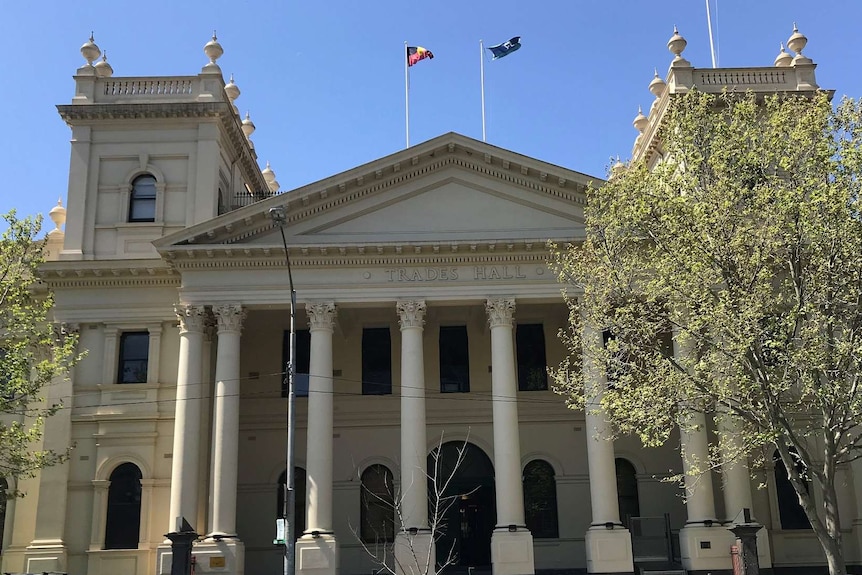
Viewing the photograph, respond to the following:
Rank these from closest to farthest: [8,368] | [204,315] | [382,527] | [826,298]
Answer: [826,298] < [8,368] < [204,315] < [382,527]

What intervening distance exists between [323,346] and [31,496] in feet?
36.2

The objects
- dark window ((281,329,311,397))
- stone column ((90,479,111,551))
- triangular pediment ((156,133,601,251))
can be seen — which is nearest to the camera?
stone column ((90,479,111,551))

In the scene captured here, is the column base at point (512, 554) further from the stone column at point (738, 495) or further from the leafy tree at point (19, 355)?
the leafy tree at point (19, 355)

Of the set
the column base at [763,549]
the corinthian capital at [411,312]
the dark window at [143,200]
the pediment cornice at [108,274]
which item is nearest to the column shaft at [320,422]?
the corinthian capital at [411,312]

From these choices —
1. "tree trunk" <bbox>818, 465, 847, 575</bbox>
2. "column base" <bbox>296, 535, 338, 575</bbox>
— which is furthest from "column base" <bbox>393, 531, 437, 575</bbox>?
"tree trunk" <bbox>818, 465, 847, 575</bbox>

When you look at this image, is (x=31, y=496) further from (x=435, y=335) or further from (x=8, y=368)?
(x=435, y=335)

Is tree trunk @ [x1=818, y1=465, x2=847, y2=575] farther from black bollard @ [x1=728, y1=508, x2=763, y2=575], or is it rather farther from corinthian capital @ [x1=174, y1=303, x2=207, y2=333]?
corinthian capital @ [x1=174, y1=303, x2=207, y2=333]

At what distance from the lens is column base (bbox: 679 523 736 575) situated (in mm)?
26469

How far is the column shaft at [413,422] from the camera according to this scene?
87.6ft

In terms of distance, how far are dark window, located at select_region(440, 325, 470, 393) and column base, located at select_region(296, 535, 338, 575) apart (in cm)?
829

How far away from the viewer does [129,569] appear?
2831 cm

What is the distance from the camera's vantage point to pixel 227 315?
28438 millimetres

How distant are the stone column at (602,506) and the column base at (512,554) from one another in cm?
189

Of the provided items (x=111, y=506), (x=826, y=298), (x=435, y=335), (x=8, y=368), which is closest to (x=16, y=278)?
(x=8, y=368)
